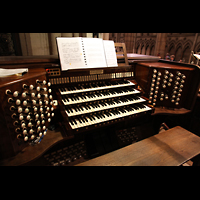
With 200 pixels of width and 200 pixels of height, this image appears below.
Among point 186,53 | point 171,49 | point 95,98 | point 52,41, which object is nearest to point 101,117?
point 95,98

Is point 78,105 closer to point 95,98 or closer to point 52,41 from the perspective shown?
point 95,98

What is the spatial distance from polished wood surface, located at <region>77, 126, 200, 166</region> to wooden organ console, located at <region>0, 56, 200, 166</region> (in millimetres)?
408

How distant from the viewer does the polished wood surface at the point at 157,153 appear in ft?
5.46

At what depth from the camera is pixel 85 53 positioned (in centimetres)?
209

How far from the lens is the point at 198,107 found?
2.98m

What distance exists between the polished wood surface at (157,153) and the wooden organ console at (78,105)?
408 mm

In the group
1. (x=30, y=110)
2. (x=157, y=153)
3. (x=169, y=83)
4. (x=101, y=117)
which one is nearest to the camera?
(x=30, y=110)

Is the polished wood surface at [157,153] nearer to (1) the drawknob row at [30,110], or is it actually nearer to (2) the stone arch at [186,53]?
(1) the drawknob row at [30,110]

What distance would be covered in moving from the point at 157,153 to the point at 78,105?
3.89ft

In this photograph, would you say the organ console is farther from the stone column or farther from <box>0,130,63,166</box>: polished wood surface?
the stone column

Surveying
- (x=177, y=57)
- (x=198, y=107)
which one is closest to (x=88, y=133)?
(x=198, y=107)

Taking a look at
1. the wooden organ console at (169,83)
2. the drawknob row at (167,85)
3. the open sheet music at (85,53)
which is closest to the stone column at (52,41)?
the open sheet music at (85,53)

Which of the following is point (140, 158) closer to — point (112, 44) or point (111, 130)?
point (111, 130)

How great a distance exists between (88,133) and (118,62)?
1290 millimetres
